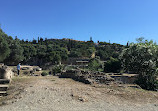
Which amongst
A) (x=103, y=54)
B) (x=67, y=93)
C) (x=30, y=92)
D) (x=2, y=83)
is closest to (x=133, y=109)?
(x=67, y=93)

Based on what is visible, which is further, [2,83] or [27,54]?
[27,54]

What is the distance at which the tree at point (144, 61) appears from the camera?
36.7 ft

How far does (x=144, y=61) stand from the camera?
461 inches

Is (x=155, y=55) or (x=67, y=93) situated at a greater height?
(x=155, y=55)

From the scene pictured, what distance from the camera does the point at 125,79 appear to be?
16.7 metres

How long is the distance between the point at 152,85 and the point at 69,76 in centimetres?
797

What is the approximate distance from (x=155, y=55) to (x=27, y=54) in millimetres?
50098

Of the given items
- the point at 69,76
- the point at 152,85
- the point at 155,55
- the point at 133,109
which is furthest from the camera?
the point at 69,76

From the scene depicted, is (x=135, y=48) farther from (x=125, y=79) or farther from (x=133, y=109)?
(x=133, y=109)

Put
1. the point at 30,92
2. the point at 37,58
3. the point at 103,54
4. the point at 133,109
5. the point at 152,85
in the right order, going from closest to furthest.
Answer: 1. the point at 133,109
2. the point at 30,92
3. the point at 152,85
4. the point at 37,58
5. the point at 103,54

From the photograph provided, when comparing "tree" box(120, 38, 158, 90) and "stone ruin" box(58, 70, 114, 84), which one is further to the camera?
"tree" box(120, 38, 158, 90)

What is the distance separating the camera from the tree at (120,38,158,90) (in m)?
11.2

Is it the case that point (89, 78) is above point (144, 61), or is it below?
below

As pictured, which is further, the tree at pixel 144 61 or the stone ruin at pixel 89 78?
the tree at pixel 144 61
